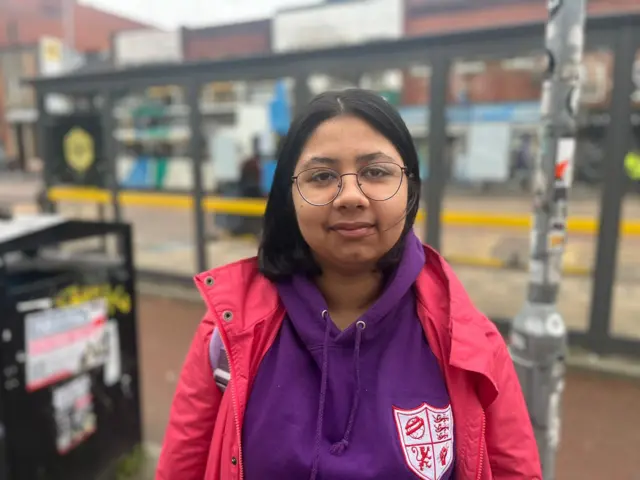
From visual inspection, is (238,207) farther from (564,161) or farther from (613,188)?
(564,161)

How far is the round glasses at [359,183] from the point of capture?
1.23 m

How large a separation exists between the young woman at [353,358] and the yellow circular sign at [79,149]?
22.0 ft

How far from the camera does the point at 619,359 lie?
4.57 metres

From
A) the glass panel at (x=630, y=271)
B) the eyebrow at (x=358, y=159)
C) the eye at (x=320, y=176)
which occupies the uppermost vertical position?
the eyebrow at (x=358, y=159)

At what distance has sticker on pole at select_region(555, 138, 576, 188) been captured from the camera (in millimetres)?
2114

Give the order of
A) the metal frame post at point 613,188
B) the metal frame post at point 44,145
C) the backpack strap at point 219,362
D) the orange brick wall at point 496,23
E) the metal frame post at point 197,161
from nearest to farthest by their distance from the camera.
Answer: the backpack strap at point 219,362
the metal frame post at point 613,188
the metal frame post at point 197,161
the metal frame post at point 44,145
the orange brick wall at point 496,23

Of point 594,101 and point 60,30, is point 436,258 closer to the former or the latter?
point 594,101

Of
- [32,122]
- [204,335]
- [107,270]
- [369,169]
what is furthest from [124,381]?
[32,122]

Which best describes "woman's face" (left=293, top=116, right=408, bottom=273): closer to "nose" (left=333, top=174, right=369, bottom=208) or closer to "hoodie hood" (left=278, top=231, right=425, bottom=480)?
"nose" (left=333, top=174, right=369, bottom=208)

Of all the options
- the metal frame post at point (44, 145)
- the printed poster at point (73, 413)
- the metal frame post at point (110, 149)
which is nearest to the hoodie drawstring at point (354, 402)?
the printed poster at point (73, 413)

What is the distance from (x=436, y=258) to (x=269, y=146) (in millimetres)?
5974

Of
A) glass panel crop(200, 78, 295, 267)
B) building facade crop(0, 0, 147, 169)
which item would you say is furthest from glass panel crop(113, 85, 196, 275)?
building facade crop(0, 0, 147, 169)

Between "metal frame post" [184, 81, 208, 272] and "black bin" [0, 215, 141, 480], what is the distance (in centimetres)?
348

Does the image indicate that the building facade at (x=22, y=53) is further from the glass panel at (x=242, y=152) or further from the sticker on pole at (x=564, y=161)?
the sticker on pole at (x=564, y=161)
